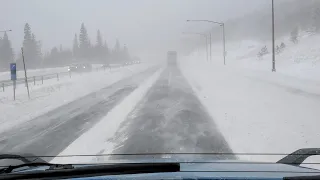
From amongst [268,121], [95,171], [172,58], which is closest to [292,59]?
[172,58]

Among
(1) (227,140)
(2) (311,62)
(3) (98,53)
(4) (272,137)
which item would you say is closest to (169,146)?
(1) (227,140)

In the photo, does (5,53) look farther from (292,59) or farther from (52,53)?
(292,59)

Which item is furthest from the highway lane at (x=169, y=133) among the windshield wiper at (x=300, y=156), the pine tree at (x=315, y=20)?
the pine tree at (x=315, y=20)

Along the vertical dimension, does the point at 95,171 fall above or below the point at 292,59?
below

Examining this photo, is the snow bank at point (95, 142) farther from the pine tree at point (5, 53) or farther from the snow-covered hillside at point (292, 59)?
the pine tree at point (5, 53)

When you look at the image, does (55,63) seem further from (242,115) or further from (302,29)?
(302,29)

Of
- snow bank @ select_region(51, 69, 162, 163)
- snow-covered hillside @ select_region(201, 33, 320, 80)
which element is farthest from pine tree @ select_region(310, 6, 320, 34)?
snow bank @ select_region(51, 69, 162, 163)

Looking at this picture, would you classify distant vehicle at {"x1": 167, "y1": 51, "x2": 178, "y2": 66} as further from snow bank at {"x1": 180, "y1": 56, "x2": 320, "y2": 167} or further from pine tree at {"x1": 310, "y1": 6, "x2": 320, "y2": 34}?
snow bank at {"x1": 180, "y1": 56, "x2": 320, "y2": 167}

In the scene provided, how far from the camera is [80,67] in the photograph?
4981 cm

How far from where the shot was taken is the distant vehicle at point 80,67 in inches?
1890

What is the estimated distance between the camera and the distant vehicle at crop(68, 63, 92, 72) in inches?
1890

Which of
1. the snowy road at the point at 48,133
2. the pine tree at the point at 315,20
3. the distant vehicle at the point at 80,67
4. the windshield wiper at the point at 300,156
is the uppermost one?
the pine tree at the point at 315,20

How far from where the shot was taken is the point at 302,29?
83.1 meters

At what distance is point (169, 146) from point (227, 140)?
1.56 metres
